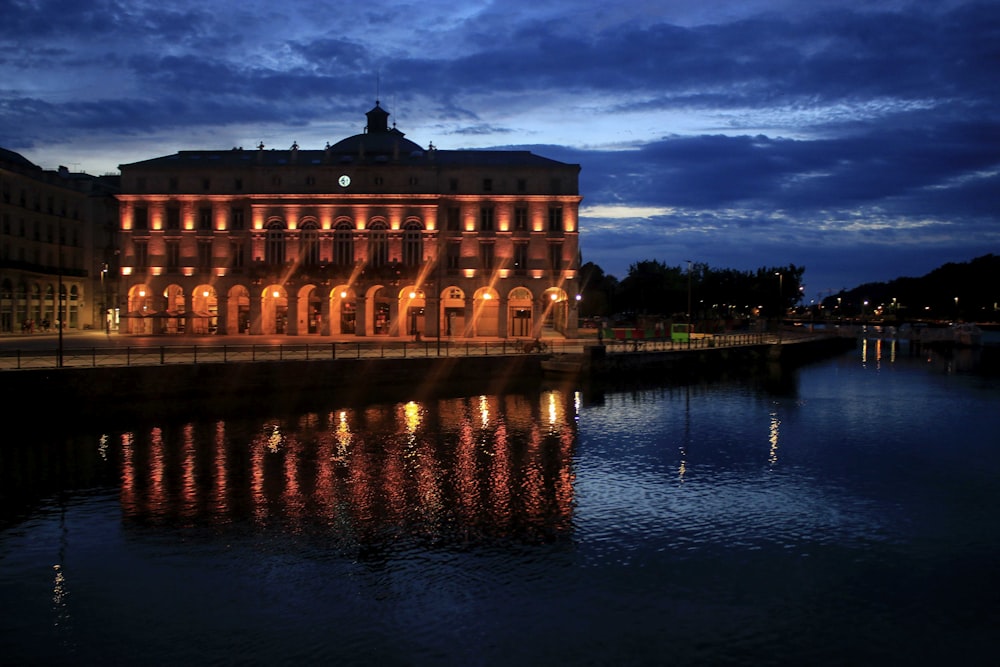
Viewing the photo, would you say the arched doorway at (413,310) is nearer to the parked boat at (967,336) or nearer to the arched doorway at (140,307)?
the arched doorway at (140,307)

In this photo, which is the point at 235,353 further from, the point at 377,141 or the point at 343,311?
the point at 377,141

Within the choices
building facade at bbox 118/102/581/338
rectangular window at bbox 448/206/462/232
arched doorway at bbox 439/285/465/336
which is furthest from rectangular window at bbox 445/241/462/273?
arched doorway at bbox 439/285/465/336

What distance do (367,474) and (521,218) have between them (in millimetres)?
54429

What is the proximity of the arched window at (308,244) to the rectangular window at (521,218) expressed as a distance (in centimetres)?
2057

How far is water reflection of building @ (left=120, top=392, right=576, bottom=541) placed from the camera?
85.8 ft

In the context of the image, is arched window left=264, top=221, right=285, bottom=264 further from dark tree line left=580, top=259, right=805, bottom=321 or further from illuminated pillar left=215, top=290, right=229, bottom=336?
dark tree line left=580, top=259, right=805, bottom=321

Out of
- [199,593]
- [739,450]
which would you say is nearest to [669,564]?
[199,593]

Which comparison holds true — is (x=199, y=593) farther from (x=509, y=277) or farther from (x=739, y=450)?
(x=509, y=277)

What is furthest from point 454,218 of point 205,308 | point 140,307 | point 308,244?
point 140,307

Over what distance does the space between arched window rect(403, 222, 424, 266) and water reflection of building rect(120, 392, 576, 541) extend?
1447 inches

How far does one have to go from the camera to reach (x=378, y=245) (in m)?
83.2

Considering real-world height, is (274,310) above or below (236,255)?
below

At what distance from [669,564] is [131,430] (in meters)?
30.5

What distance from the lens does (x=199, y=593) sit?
1967 centimetres
